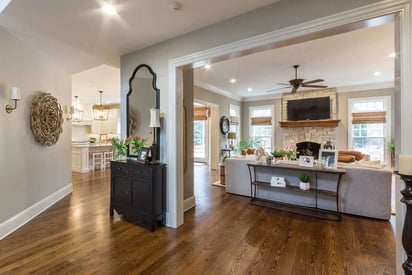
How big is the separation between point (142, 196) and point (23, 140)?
6.68ft

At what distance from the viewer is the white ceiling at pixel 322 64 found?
3.66 metres

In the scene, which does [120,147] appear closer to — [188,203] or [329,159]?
[188,203]

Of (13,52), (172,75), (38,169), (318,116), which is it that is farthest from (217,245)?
(318,116)

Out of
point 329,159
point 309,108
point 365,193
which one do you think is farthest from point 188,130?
point 309,108

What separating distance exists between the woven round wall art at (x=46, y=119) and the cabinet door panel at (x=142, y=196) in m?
1.93

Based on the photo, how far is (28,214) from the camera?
3195 mm

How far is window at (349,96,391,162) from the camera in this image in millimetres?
6531

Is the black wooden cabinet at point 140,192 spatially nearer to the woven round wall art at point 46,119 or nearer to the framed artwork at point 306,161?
the woven round wall art at point 46,119

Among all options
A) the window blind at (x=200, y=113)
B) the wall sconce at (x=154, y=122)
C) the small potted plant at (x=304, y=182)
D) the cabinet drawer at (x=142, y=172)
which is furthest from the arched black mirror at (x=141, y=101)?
the window blind at (x=200, y=113)

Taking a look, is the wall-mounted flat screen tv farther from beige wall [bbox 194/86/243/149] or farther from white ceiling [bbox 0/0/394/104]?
beige wall [bbox 194/86/243/149]

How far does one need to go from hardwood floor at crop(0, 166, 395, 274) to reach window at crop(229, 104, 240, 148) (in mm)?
5193

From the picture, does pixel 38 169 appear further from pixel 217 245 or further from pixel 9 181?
pixel 217 245

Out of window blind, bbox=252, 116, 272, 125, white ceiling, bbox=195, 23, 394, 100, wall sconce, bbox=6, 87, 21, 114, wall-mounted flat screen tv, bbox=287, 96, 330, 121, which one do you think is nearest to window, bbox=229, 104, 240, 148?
window blind, bbox=252, 116, 272, 125

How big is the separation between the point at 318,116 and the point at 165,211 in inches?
257
